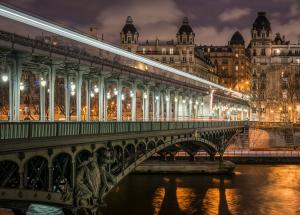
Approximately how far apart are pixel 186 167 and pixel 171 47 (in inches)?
4142

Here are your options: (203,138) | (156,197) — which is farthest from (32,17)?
(203,138)

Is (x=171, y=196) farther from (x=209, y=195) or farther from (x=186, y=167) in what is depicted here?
(x=186, y=167)

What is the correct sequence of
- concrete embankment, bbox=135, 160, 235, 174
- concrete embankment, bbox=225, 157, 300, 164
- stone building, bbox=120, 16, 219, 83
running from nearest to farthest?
concrete embankment, bbox=135, 160, 235, 174 → concrete embankment, bbox=225, 157, 300, 164 → stone building, bbox=120, 16, 219, 83

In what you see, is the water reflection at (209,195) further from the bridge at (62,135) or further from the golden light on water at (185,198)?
the bridge at (62,135)

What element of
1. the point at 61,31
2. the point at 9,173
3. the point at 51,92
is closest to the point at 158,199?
the point at 61,31

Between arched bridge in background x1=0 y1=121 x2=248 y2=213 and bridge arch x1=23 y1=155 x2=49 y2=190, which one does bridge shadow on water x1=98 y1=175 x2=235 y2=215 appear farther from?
bridge arch x1=23 y1=155 x2=49 y2=190

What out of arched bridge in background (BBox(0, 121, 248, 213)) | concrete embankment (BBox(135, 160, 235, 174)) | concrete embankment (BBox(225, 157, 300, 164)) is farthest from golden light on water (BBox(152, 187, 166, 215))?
concrete embankment (BBox(225, 157, 300, 164))

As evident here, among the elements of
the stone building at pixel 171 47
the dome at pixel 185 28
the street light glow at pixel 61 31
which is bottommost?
the street light glow at pixel 61 31

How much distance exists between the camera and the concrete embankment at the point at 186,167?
80.9 metres

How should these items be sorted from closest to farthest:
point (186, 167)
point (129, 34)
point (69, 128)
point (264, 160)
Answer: point (69, 128) < point (186, 167) < point (264, 160) < point (129, 34)

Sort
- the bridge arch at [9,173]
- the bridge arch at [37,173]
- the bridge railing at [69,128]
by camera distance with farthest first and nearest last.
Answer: the bridge arch at [37,173], the bridge arch at [9,173], the bridge railing at [69,128]

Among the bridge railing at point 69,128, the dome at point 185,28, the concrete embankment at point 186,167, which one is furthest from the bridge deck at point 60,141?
the dome at point 185,28

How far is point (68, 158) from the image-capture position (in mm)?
33750

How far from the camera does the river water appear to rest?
5512 centimetres
